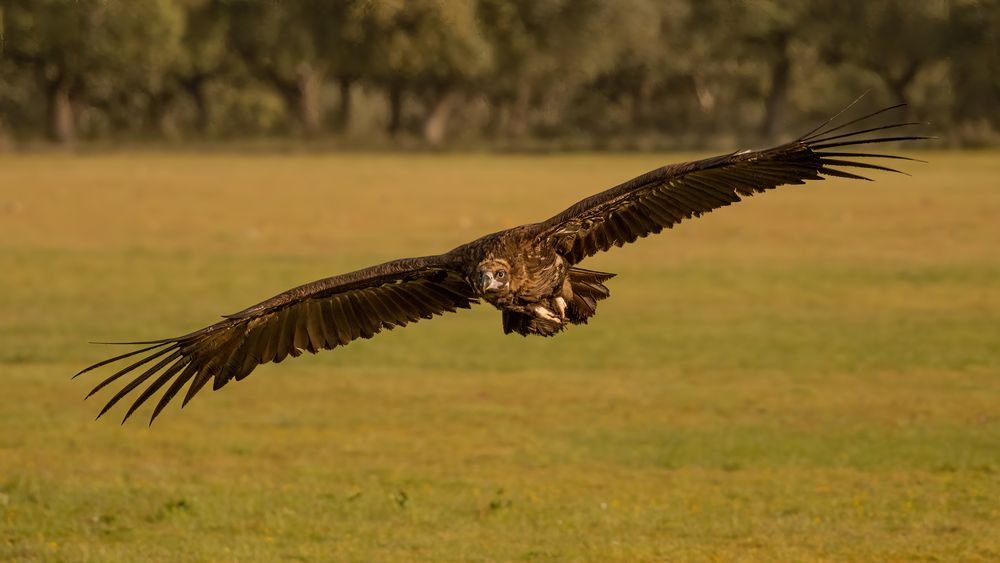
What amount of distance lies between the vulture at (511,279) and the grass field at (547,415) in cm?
151

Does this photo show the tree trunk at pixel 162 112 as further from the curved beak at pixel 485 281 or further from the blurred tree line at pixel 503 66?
the curved beak at pixel 485 281

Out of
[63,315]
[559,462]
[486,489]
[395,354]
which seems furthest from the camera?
[63,315]

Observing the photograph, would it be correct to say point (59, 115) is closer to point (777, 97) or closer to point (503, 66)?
point (503, 66)

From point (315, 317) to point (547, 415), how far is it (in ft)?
20.2

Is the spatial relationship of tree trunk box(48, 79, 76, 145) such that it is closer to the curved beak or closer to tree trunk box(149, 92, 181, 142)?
tree trunk box(149, 92, 181, 142)

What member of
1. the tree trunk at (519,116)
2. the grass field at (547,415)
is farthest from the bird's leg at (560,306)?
the tree trunk at (519,116)

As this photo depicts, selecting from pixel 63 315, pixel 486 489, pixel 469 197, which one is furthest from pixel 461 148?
pixel 486 489

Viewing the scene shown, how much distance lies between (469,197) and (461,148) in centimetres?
3085

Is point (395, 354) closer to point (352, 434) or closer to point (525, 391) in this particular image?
point (525, 391)

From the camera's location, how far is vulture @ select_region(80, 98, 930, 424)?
8.53 metres

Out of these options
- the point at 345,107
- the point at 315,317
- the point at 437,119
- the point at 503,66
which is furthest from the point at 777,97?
the point at 315,317

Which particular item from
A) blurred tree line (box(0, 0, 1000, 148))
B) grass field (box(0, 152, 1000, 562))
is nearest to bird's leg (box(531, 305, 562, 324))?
grass field (box(0, 152, 1000, 562))

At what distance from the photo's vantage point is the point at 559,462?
13125 mm

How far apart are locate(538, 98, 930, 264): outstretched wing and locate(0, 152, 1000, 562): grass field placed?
1.96 meters
